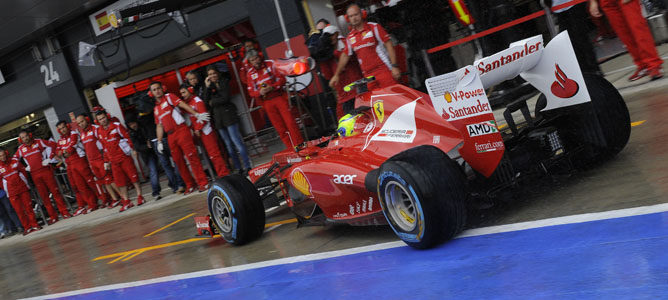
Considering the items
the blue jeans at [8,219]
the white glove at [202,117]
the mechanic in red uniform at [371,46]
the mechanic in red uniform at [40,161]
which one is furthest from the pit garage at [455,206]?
the blue jeans at [8,219]

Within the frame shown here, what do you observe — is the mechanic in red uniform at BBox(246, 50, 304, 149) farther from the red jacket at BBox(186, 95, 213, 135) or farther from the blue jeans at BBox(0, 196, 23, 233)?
the blue jeans at BBox(0, 196, 23, 233)

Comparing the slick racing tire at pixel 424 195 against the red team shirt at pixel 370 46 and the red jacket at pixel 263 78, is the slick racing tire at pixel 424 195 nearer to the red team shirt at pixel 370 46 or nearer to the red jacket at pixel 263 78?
the red team shirt at pixel 370 46

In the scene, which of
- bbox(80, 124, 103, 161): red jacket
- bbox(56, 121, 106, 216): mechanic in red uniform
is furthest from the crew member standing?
bbox(80, 124, 103, 161): red jacket

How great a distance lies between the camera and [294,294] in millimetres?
4543

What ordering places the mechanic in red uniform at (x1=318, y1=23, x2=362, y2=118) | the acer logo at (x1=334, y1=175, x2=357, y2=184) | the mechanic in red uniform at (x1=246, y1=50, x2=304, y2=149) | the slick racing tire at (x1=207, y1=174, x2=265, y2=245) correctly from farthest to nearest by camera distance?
the mechanic in red uniform at (x1=246, y1=50, x2=304, y2=149), the mechanic in red uniform at (x1=318, y1=23, x2=362, y2=118), the slick racing tire at (x1=207, y1=174, x2=265, y2=245), the acer logo at (x1=334, y1=175, x2=357, y2=184)

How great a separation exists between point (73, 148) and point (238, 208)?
1017cm

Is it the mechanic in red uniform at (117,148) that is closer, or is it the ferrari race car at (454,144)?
the ferrari race car at (454,144)

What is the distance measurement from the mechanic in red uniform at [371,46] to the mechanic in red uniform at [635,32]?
8.31ft

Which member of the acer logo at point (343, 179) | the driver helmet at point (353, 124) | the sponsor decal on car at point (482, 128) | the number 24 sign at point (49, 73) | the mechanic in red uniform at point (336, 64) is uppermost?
the number 24 sign at point (49, 73)

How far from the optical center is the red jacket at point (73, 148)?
1492 centimetres

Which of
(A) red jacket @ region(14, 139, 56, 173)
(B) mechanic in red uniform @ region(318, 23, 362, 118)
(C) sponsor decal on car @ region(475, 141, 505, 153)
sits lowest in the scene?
(C) sponsor decal on car @ region(475, 141, 505, 153)

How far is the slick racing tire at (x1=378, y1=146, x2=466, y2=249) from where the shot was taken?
160 inches

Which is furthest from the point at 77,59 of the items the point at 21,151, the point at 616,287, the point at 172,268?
the point at 616,287

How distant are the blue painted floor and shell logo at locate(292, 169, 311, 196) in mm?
633
